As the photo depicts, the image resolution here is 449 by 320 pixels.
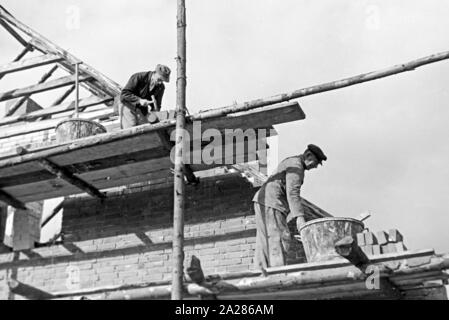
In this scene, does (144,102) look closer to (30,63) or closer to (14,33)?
(30,63)

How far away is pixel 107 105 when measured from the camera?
14102 millimetres

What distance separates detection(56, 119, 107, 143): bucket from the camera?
34.6 feet

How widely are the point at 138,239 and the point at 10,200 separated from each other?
1.94 m

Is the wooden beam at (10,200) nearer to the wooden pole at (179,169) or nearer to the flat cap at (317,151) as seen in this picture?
the wooden pole at (179,169)

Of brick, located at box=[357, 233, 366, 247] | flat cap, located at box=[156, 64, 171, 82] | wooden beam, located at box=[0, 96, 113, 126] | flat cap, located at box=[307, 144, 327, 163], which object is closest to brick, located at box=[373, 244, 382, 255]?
brick, located at box=[357, 233, 366, 247]

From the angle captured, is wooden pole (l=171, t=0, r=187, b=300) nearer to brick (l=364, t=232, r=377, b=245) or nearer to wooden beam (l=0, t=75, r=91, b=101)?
brick (l=364, t=232, r=377, b=245)

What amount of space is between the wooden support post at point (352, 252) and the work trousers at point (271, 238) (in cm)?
147

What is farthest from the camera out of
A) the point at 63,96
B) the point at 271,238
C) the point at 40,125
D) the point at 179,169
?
the point at 63,96

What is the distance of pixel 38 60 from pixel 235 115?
18.4 feet

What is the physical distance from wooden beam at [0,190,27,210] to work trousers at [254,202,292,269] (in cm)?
387

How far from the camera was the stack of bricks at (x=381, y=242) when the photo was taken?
8.02 metres

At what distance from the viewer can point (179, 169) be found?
28.1 feet

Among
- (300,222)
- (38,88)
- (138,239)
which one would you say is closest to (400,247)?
(300,222)
